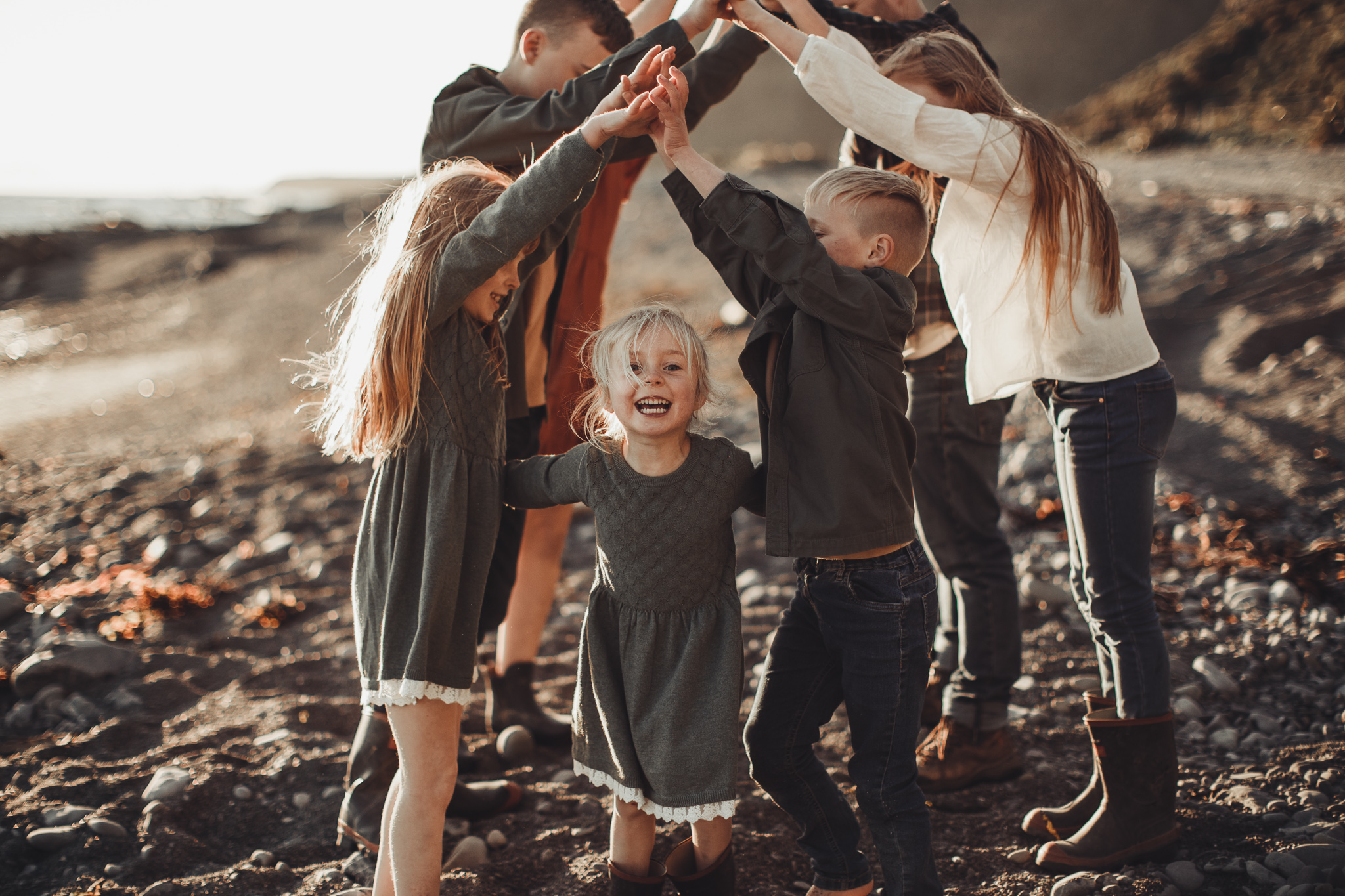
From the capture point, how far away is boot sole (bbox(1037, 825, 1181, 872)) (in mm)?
2340

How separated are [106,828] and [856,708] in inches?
90.4

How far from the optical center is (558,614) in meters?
4.42

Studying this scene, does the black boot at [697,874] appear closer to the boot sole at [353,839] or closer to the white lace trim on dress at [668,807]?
the white lace trim on dress at [668,807]

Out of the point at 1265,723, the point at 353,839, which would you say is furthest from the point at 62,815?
the point at 1265,723

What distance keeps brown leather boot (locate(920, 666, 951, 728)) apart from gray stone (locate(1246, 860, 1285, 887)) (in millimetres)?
984

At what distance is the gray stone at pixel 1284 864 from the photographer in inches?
87.6

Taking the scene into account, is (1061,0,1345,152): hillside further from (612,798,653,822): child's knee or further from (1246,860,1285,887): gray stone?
(612,798,653,822): child's knee

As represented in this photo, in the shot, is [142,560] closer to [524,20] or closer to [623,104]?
[524,20]

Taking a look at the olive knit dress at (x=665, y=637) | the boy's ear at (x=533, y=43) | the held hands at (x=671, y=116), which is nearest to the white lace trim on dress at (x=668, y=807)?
the olive knit dress at (x=665, y=637)

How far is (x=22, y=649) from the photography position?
12.5ft

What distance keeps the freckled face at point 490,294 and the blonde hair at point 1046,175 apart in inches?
45.3

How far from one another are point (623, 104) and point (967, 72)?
0.96 metres

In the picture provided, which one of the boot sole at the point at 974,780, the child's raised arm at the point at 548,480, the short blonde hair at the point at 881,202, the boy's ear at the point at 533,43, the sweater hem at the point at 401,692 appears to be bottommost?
the boot sole at the point at 974,780

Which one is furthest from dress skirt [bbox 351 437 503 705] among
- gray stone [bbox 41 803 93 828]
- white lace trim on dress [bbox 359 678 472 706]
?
gray stone [bbox 41 803 93 828]
